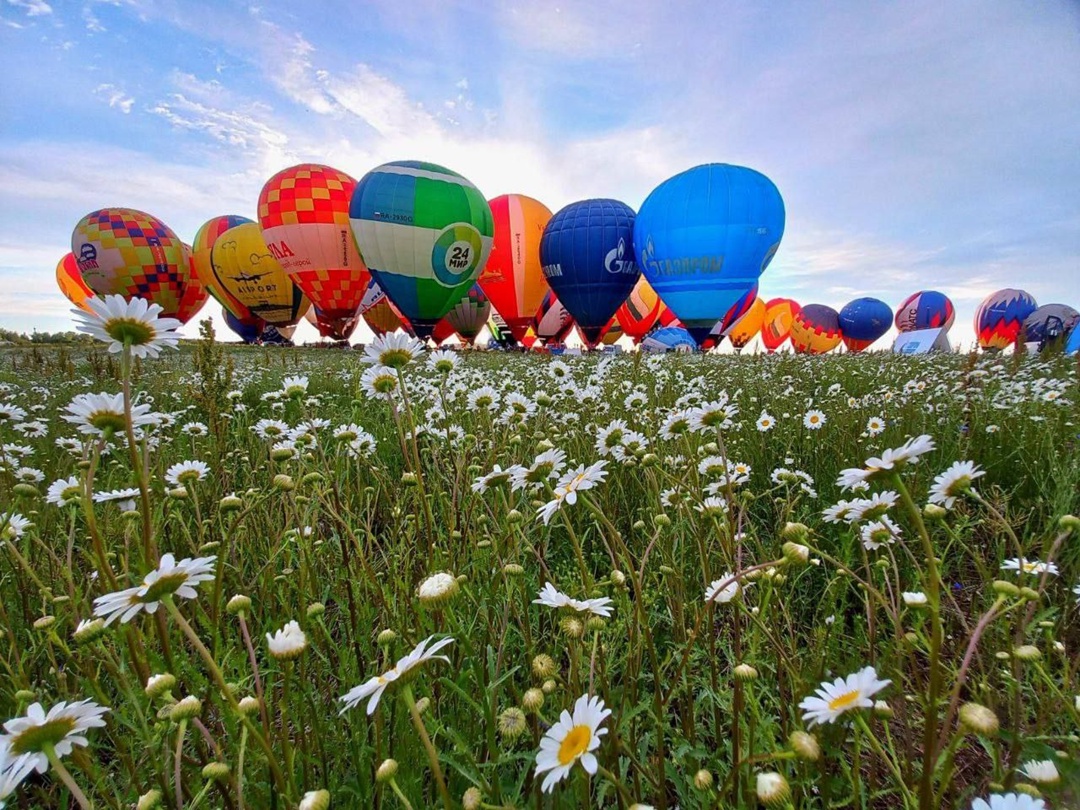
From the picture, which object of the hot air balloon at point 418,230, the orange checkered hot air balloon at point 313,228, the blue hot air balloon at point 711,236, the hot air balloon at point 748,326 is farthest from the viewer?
the hot air balloon at point 748,326

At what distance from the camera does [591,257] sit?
14.8 metres

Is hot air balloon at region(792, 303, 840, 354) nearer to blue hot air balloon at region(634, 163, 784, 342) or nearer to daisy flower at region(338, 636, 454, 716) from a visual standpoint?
blue hot air balloon at region(634, 163, 784, 342)

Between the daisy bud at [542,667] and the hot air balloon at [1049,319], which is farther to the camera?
the hot air balloon at [1049,319]

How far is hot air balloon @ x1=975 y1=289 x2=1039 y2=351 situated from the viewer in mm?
19875

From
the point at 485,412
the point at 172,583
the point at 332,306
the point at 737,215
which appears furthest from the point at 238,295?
the point at 172,583

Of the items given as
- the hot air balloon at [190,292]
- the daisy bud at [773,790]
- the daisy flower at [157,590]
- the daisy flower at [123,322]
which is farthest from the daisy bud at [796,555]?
the hot air balloon at [190,292]

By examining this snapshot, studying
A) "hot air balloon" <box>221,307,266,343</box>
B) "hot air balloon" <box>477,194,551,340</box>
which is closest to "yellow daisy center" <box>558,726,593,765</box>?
"hot air balloon" <box>477,194,551,340</box>

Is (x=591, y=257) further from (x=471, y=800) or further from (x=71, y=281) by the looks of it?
(x=71, y=281)

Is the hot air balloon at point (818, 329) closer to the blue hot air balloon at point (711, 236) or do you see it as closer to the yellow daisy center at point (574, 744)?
the blue hot air balloon at point (711, 236)

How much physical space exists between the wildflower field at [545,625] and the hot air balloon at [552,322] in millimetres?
17501

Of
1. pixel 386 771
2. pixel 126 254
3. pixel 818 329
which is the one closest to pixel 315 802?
pixel 386 771

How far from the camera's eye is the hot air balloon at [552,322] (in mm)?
20011

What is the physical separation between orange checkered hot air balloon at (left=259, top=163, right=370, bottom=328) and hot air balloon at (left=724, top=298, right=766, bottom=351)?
16671 millimetres

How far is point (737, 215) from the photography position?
11953 mm
